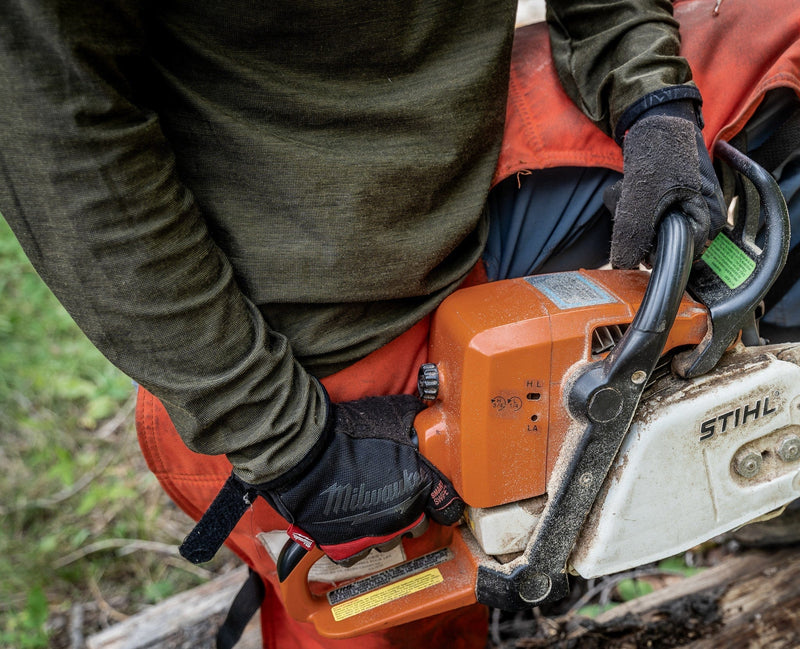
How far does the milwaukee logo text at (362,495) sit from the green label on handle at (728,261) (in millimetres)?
649

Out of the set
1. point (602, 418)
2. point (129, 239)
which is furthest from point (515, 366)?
point (129, 239)

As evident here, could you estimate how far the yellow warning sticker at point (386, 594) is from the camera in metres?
1.27

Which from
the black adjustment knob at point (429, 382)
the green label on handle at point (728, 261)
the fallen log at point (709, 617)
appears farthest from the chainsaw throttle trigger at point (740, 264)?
the fallen log at point (709, 617)

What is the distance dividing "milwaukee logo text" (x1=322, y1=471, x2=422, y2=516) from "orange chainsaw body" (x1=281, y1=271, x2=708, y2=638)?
8cm

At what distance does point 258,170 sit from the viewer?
108 centimetres

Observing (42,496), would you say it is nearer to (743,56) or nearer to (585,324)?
(585,324)

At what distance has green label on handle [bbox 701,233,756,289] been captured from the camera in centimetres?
116

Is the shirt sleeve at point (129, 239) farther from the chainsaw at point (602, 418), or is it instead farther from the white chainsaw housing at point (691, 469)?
the white chainsaw housing at point (691, 469)

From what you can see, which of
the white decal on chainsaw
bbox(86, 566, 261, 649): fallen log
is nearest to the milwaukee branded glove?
the white decal on chainsaw

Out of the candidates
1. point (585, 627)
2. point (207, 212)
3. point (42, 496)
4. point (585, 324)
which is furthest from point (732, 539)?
point (42, 496)

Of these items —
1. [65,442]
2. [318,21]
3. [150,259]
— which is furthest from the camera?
[65,442]

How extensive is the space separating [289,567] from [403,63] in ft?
2.94

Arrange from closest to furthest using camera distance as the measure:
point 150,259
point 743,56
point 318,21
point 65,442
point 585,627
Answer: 1. point 150,259
2. point 318,21
3. point 743,56
4. point 585,627
5. point 65,442

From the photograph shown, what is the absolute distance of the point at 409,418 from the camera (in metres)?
1.22
